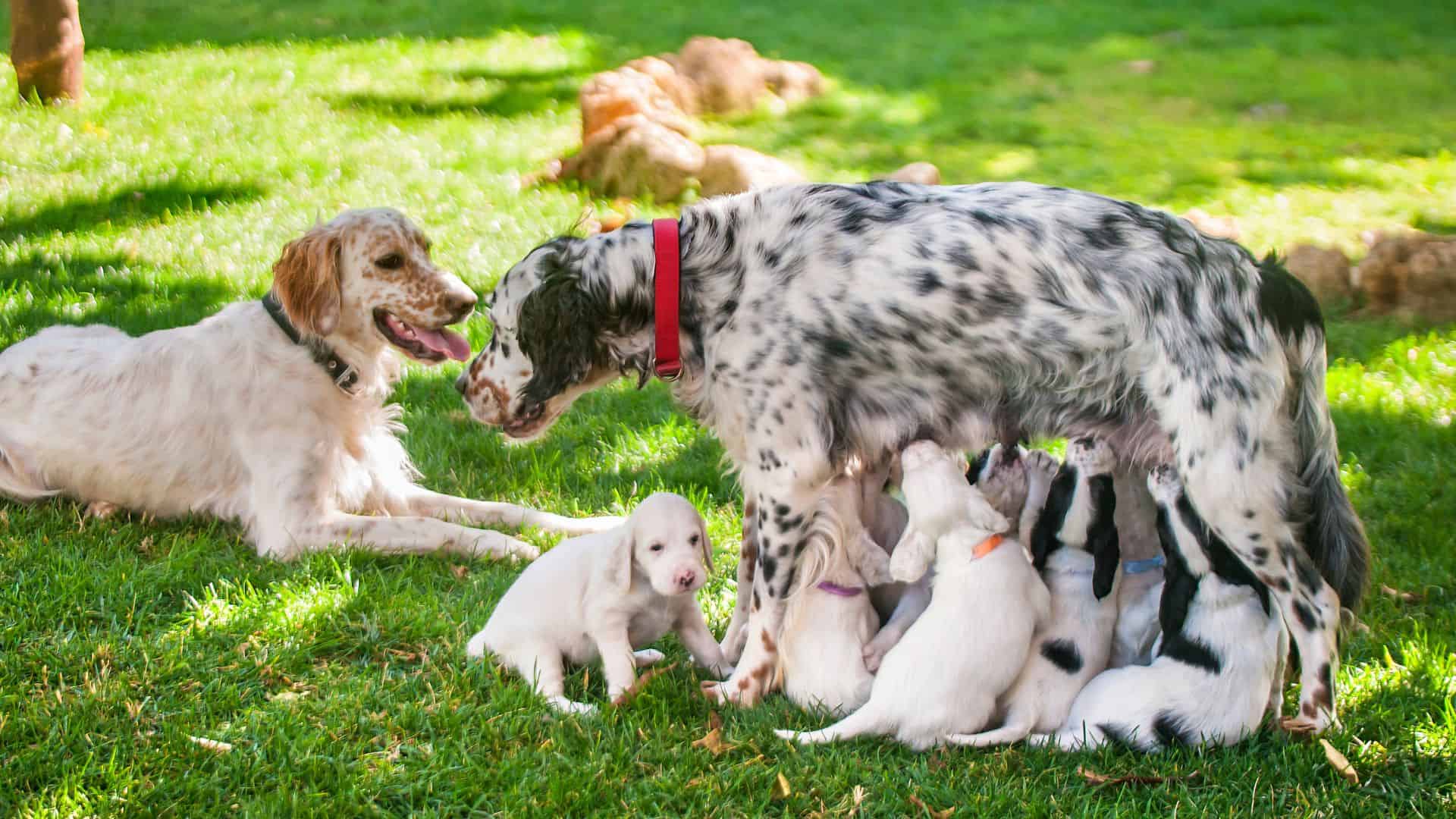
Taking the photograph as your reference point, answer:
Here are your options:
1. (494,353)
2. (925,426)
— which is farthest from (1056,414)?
(494,353)

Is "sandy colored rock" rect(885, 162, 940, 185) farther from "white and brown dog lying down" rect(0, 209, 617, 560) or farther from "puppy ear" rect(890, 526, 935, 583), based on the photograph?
"puppy ear" rect(890, 526, 935, 583)

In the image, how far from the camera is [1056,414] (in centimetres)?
348

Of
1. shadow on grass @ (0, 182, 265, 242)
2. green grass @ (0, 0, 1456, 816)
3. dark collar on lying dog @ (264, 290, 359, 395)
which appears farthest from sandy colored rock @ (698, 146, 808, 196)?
dark collar on lying dog @ (264, 290, 359, 395)

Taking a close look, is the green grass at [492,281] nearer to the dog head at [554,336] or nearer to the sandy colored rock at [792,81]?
the sandy colored rock at [792,81]

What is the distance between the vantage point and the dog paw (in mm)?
3768

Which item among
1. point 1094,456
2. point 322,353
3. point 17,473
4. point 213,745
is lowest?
point 17,473

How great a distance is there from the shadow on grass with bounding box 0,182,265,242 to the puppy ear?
5.89 metres

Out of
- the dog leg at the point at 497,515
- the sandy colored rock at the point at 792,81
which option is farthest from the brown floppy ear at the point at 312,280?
the sandy colored rock at the point at 792,81

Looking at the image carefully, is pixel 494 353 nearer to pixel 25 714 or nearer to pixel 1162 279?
pixel 25 714

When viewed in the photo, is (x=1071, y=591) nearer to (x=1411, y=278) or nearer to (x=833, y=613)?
(x=833, y=613)

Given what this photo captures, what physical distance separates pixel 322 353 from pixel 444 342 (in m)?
0.44

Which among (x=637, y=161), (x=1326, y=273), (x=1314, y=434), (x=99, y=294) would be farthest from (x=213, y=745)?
(x=1326, y=273)

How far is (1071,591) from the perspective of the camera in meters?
3.53

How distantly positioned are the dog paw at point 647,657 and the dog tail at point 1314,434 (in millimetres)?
1819
